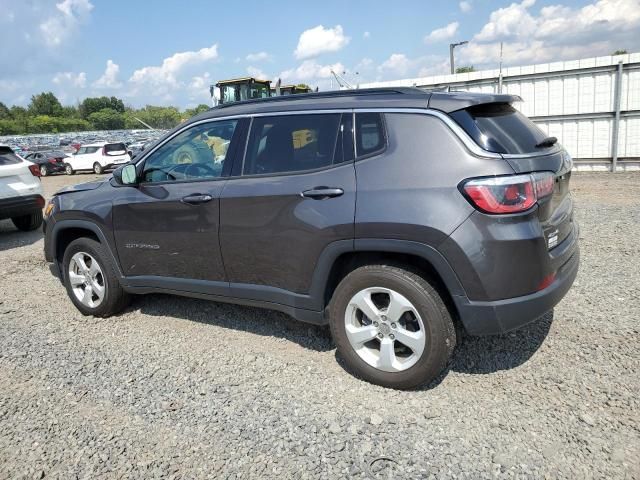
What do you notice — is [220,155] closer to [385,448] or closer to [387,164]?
[387,164]

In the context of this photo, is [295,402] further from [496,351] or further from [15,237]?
[15,237]

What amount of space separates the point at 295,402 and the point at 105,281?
235cm

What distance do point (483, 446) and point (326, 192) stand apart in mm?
1730

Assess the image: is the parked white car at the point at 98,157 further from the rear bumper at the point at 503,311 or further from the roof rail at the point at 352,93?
the rear bumper at the point at 503,311

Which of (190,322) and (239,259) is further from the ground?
(239,259)

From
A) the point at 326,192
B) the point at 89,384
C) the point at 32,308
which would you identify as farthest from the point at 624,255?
the point at 32,308

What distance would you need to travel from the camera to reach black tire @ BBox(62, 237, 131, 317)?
4.42m

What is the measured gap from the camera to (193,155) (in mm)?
4012

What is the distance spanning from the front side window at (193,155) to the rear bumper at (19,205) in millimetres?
5051

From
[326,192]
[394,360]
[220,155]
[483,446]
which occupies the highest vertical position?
[220,155]

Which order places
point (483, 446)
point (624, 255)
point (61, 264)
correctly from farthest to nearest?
point (624, 255), point (61, 264), point (483, 446)

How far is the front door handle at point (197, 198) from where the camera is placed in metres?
3.69

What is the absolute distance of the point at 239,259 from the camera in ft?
11.9

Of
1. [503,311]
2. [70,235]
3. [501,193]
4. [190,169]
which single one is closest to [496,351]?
[503,311]
